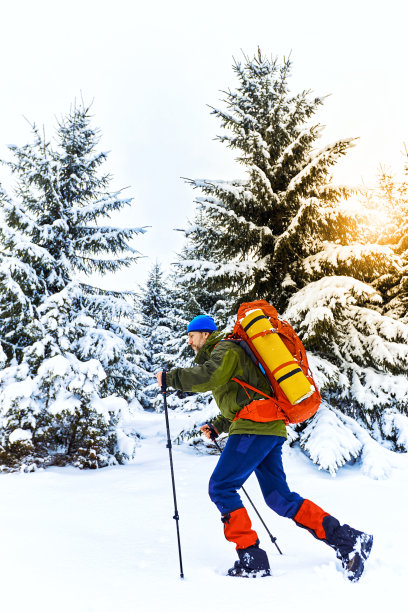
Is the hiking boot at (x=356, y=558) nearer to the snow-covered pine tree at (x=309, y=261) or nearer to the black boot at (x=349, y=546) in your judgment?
the black boot at (x=349, y=546)

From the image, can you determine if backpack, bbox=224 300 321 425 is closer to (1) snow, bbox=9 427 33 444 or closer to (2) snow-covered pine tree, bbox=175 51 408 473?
(2) snow-covered pine tree, bbox=175 51 408 473

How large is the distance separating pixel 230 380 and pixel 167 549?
183 centimetres

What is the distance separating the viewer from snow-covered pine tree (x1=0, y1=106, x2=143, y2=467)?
24.3 feet

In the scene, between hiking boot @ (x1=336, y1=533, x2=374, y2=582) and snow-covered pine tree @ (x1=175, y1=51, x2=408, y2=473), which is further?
snow-covered pine tree @ (x1=175, y1=51, x2=408, y2=473)

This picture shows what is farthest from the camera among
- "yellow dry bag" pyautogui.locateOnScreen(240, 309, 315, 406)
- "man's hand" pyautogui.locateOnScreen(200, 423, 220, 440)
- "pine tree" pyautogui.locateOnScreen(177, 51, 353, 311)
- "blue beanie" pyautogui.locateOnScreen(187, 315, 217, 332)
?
"pine tree" pyautogui.locateOnScreen(177, 51, 353, 311)

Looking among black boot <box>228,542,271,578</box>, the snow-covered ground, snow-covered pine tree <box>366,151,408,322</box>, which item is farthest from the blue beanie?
snow-covered pine tree <box>366,151,408,322</box>

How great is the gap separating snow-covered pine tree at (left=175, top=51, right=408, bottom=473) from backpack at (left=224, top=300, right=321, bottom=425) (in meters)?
3.61

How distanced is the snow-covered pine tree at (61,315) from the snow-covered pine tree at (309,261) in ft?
8.46

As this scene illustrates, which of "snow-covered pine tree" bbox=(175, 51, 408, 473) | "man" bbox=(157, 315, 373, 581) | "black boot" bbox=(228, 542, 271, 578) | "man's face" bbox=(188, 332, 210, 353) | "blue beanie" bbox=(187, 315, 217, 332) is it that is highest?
"snow-covered pine tree" bbox=(175, 51, 408, 473)

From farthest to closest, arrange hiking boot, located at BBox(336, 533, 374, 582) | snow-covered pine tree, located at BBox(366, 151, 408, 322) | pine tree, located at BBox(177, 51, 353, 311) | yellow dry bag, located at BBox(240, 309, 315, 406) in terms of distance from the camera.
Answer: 1. snow-covered pine tree, located at BBox(366, 151, 408, 322)
2. pine tree, located at BBox(177, 51, 353, 311)
3. yellow dry bag, located at BBox(240, 309, 315, 406)
4. hiking boot, located at BBox(336, 533, 374, 582)

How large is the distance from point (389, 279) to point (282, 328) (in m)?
7.57

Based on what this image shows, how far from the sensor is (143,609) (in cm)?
226

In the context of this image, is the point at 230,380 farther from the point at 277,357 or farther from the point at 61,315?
the point at 61,315

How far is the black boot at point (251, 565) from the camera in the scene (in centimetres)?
270
